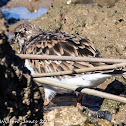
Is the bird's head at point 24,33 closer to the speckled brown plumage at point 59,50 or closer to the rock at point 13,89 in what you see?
the speckled brown plumage at point 59,50

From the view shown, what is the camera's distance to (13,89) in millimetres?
1727

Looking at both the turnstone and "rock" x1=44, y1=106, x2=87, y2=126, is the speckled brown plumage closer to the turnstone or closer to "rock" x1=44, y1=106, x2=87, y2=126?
the turnstone

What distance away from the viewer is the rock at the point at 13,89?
1.68 metres

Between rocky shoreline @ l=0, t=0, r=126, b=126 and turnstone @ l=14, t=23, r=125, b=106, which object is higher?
rocky shoreline @ l=0, t=0, r=126, b=126

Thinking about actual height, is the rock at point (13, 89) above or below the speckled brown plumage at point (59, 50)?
below

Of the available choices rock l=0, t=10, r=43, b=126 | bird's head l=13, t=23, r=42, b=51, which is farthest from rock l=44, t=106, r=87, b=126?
bird's head l=13, t=23, r=42, b=51

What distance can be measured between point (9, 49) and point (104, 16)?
12.2ft

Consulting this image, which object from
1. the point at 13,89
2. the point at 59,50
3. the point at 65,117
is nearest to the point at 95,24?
the point at 59,50

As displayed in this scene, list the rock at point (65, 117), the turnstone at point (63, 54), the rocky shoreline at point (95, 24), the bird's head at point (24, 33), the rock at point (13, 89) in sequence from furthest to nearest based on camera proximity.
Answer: the rocky shoreline at point (95, 24), the bird's head at point (24, 33), the turnstone at point (63, 54), the rock at point (65, 117), the rock at point (13, 89)

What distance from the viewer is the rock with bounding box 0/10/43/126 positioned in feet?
5.50

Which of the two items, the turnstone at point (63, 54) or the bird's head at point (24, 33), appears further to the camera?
the bird's head at point (24, 33)

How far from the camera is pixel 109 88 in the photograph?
155 inches

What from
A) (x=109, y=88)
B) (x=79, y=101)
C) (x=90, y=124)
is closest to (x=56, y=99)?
(x=79, y=101)

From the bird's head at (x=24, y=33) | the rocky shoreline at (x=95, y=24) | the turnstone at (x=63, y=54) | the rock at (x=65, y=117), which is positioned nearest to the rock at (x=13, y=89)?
the rock at (x=65, y=117)
